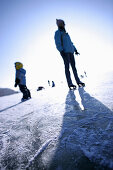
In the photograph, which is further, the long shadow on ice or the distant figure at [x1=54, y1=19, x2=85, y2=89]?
the distant figure at [x1=54, y1=19, x2=85, y2=89]

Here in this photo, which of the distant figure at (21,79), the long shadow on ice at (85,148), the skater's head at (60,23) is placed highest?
the skater's head at (60,23)

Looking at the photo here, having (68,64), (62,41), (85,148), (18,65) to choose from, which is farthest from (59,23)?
(85,148)

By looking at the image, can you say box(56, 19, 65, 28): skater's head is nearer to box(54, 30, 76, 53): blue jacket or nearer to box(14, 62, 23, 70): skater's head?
box(54, 30, 76, 53): blue jacket

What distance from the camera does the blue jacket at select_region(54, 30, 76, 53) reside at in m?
3.03

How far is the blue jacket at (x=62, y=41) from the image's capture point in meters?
3.03

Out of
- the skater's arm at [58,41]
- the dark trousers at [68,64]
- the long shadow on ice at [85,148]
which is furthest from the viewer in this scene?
the dark trousers at [68,64]

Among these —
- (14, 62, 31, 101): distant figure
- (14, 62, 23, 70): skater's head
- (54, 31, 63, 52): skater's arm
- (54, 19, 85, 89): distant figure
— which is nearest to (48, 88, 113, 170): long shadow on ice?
(54, 19, 85, 89): distant figure

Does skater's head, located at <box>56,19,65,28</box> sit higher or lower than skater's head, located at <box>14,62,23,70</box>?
higher

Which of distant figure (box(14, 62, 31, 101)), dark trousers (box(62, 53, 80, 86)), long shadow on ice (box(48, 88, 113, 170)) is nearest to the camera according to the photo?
long shadow on ice (box(48, 88, 113, 170))

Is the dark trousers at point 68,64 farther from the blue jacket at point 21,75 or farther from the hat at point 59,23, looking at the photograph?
the blue jacket at point 21,75

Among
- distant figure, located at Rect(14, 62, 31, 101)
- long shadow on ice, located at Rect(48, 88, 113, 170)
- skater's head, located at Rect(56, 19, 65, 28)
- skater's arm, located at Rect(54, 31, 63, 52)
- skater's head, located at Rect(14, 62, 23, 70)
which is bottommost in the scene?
long shadow on ice, located at Rect(48, 88, 113, 170)

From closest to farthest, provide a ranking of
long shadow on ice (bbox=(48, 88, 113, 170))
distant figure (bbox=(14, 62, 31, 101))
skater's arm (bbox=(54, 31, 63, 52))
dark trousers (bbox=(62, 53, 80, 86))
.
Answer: long shadow on ice (bbox=(48, 88, 113, 170)), skater's arm (bbox=(54, 31, 63, 52)), dark trousers (bbox=(62, 53, 80, 86)), distant figure (bbox=(14, 62, 31, 101))

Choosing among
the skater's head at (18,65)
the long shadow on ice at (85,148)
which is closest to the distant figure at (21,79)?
the skater's head at (18,65)

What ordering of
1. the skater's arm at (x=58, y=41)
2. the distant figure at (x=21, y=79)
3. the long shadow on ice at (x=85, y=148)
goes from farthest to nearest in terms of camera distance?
the distant figure at (x=21, y=79)
the skater's arm at (x=58, y=41)
the long shadow on ice at (x=85, y=148)
